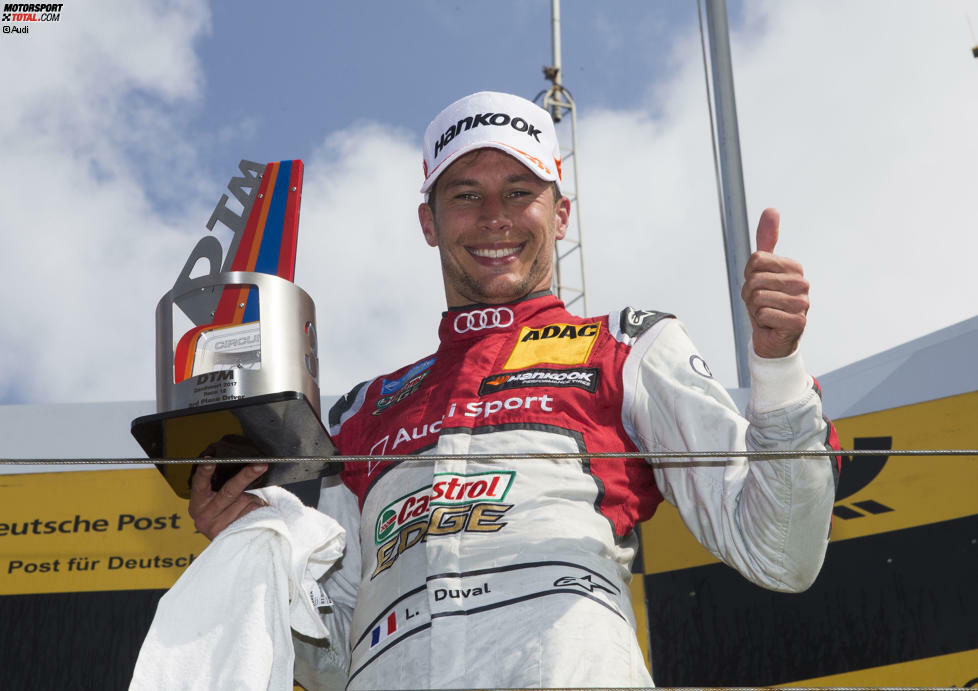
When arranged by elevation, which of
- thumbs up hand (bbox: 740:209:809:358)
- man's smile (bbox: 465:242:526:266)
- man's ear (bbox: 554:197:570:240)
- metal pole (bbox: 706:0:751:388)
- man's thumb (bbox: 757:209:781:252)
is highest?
metal pole (bbox: 706:0:751:388)

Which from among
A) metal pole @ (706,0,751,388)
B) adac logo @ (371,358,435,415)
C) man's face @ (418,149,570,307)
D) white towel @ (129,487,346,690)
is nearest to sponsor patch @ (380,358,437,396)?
adac logo @ (371,358,435,415)

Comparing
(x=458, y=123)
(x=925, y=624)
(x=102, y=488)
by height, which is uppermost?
(x=458, y=123)

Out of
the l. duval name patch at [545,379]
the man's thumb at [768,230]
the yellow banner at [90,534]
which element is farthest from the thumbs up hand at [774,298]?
the yellow banner at [90,534]

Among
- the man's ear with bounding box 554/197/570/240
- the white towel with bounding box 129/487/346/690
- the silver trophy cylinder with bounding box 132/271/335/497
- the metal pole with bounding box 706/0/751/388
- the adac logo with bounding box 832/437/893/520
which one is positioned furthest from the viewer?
the metal pole with bounding box 706/0/751/388

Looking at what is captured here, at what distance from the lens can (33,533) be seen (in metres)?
2.55

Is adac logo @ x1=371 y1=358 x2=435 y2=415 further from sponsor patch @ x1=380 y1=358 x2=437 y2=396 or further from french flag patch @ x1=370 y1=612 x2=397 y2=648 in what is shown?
french flag patch @ x1=370 y1=612 x2=397 y2=648

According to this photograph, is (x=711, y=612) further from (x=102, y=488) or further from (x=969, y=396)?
(x=102, y=488)

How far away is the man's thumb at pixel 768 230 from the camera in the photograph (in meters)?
1.24

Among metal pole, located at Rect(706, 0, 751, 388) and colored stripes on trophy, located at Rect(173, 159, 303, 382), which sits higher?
metal pole, located at Rect(706, 0, 751, 388)

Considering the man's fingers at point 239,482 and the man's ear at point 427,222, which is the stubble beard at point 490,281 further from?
the man's fingers at point 239,482

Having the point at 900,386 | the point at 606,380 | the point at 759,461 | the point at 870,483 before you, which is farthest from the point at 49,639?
the point at 900,386

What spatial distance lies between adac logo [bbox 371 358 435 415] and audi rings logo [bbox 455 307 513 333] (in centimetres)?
9

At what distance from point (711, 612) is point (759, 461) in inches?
48.3

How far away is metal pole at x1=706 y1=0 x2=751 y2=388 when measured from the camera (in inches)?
125
